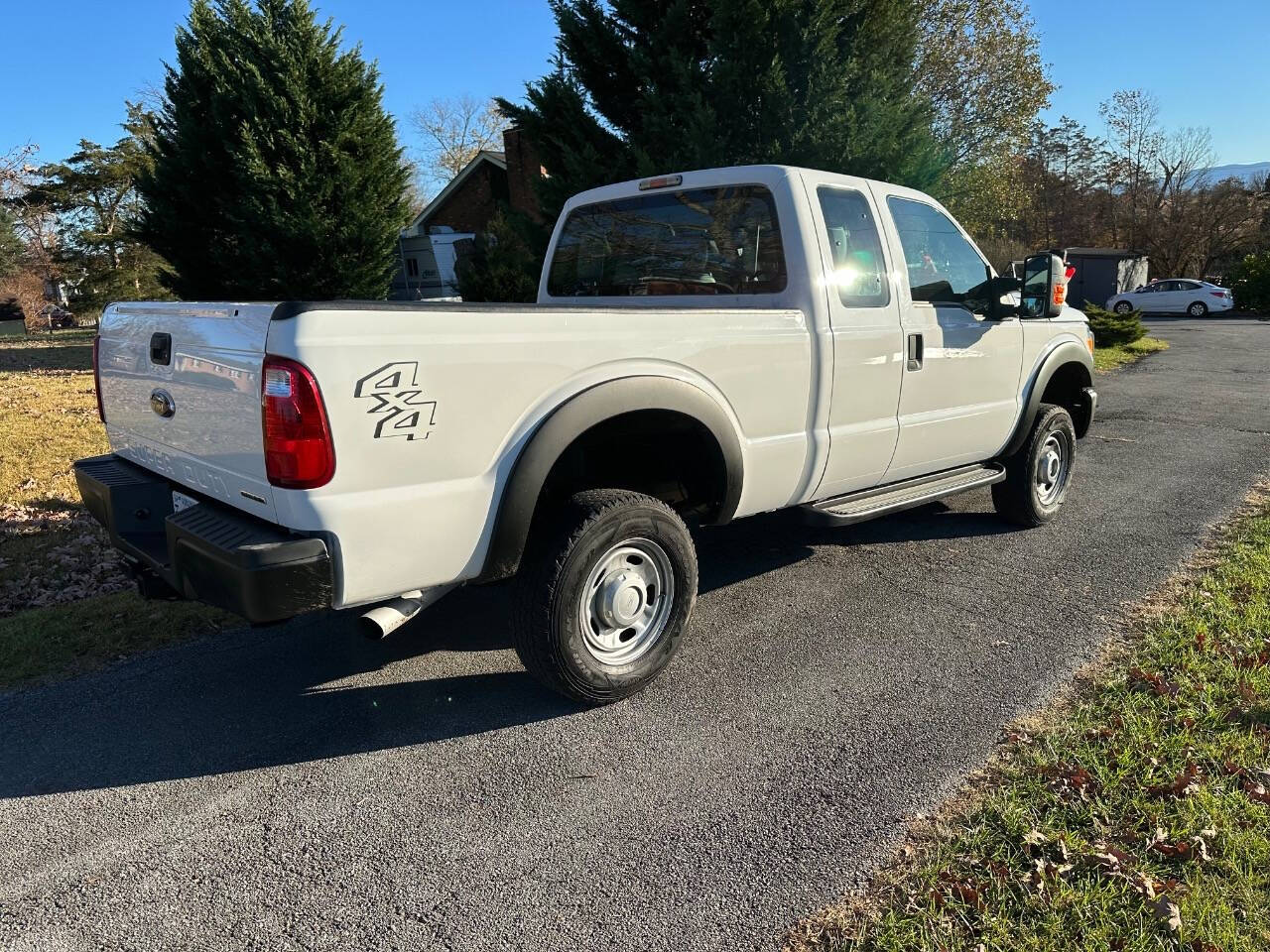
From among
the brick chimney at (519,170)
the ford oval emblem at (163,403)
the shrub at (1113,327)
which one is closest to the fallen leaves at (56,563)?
the ford oval emblem at (163,403)

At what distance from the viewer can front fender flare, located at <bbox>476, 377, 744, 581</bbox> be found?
3119 millimetres

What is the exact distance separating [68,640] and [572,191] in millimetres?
10367

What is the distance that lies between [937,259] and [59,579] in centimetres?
539

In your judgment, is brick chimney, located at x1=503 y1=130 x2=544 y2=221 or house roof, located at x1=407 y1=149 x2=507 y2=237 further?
house roof, located at x1=407 y1=149 x2=507 y2=237

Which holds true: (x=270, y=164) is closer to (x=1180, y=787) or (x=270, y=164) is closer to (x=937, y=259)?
(x=937, y=259)

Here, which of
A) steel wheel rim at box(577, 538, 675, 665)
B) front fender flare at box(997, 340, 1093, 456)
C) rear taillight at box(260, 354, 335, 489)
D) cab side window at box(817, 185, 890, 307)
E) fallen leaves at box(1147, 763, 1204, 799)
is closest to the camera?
rear taillight at box(260, 354, 335, 489)

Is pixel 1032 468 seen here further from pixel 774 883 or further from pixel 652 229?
pixel 774 883

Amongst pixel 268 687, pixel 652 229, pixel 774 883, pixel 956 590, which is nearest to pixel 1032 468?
pixel 956 590

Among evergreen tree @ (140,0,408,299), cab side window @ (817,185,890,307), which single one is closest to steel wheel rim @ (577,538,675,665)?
cab side window @ (817,185,890,307)

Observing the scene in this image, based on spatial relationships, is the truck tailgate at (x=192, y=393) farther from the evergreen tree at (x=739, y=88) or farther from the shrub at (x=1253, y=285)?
the shrub at (x=1253, y=285)

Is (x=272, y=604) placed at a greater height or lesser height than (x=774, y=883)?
greater

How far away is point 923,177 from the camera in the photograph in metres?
13.6

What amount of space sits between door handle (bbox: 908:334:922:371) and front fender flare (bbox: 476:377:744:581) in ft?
5.32

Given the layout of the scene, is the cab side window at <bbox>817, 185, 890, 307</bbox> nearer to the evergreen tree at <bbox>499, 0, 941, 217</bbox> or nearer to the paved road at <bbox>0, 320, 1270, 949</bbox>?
the paved road at <bbox>0, 320, 1270, 949</bbox>
